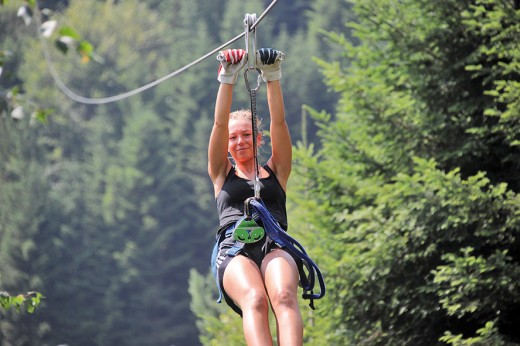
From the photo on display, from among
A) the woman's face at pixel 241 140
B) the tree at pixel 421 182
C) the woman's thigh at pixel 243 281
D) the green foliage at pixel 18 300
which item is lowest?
the woman's thigh at pixel 243 281

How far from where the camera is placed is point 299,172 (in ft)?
43.5

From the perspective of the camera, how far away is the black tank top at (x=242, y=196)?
21.4 ft

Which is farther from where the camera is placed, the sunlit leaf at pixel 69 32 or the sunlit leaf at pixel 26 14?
the sunlit leaf at pixel 26 14

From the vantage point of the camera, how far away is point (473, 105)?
11688mm

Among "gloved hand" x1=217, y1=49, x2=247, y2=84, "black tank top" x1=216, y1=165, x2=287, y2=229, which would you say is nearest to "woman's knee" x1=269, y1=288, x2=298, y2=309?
"black tank top" x1=216, y1=165, x2=287, y2=229

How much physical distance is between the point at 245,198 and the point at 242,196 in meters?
0.02

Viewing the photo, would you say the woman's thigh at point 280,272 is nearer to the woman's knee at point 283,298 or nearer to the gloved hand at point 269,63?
the woman's knee at point 283,298

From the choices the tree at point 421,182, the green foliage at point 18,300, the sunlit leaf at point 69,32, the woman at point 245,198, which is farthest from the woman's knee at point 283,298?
the tree at point 421,182

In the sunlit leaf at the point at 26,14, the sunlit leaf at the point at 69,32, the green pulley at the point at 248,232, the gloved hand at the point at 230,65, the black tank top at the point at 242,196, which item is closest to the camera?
the sunlit leaf at the point at 69,32

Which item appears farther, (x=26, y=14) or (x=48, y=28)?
(x=26, y=14)

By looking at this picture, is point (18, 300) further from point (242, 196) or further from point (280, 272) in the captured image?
point (280, 272)

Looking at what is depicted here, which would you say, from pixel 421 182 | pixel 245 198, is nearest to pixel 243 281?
pixel 245 198

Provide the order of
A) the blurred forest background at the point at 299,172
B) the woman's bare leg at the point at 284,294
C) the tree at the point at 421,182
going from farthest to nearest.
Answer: the blurred forest background at the point at 299,172, the tree at the point at 421,182, the woman's bare leg at the point at 284,294

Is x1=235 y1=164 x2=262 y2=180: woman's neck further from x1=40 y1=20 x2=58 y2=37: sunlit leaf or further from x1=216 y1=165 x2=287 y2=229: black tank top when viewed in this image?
x1=40 y1=20 x2=58 y2=37: sunlit leaf
